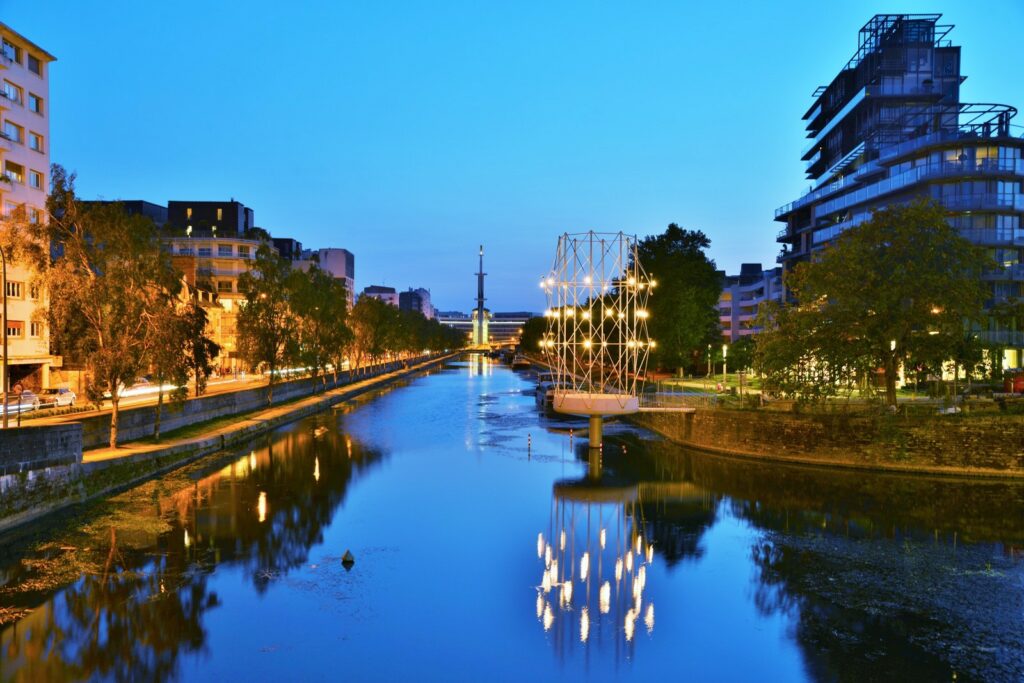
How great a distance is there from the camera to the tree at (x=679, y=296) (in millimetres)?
75312

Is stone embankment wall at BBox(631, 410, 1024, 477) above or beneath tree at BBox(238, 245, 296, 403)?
beneath

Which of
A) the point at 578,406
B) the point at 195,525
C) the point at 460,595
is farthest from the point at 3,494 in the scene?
the point at 578,406

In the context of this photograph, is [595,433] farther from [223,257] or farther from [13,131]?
[223,257]

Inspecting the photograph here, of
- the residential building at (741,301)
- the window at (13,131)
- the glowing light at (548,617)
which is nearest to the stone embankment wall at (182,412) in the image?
the glowing light at (548,617)

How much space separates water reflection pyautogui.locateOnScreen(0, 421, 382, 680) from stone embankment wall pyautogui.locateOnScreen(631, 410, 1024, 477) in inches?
919

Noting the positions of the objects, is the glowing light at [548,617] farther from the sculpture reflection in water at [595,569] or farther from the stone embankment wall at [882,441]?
the stone embankment wall at [882,441]

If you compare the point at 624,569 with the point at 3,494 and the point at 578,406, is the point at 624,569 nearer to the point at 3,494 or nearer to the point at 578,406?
the point at 578,406

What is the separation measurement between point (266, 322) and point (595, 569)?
5263 centimetres

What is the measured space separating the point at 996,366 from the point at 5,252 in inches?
2362

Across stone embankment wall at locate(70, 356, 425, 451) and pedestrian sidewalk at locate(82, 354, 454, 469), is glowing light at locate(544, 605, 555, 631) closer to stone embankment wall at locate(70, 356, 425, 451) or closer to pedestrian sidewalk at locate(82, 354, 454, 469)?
pedestrian sidewalk at locate(82, 354, 454, 469)

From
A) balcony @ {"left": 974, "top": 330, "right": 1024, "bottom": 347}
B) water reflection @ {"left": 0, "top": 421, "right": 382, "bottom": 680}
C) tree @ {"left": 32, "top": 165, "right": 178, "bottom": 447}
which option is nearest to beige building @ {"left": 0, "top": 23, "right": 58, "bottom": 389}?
tree @ {"left": 32, "top": 165, "right": 178, "bottom": 447}

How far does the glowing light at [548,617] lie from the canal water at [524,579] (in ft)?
0.46

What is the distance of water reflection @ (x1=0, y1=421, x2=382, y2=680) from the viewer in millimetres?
17547

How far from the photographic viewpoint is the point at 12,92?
62.5 metres
